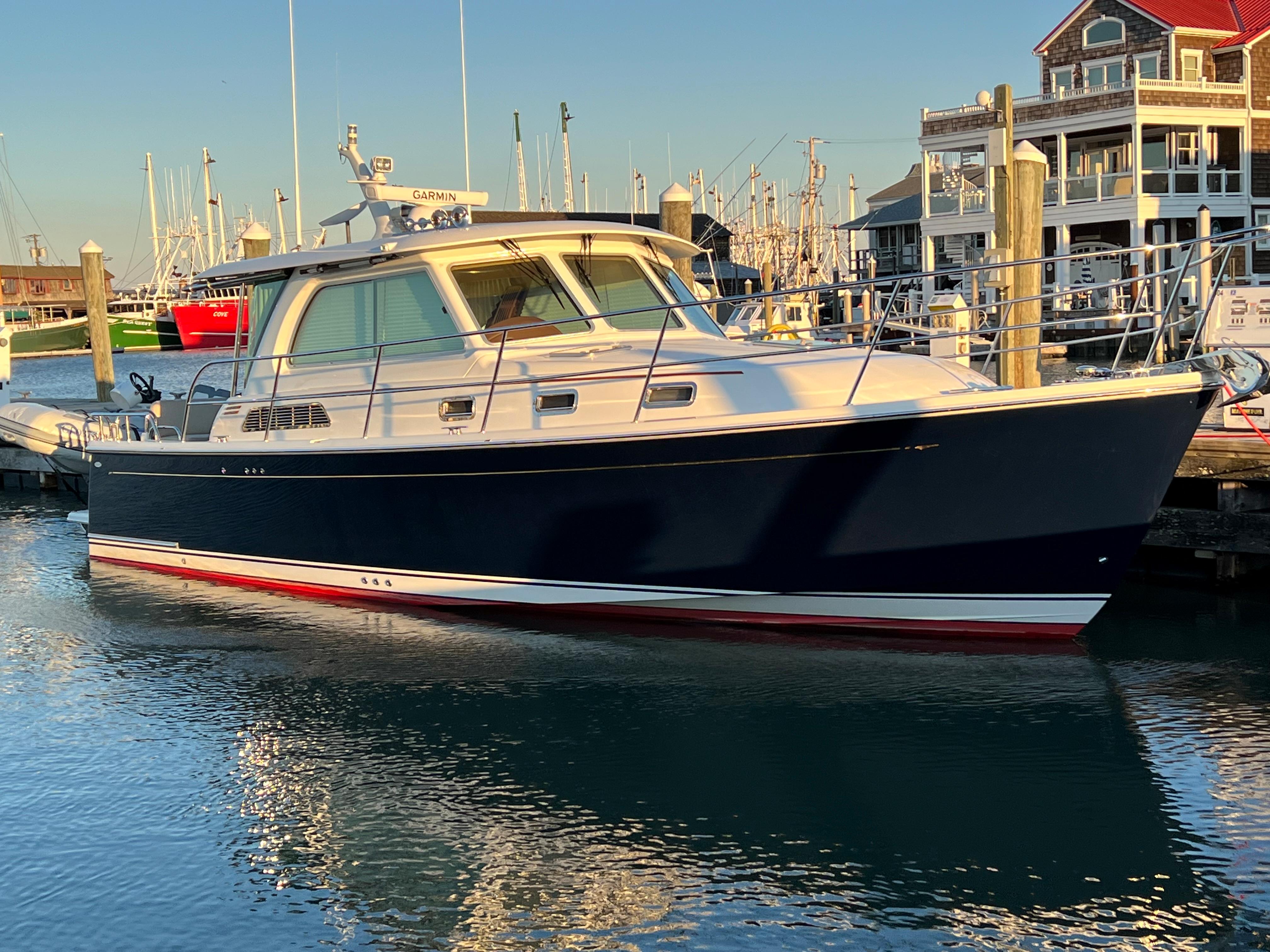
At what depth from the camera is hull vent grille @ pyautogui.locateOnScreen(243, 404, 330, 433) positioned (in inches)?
375

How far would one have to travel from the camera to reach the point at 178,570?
1094 cm

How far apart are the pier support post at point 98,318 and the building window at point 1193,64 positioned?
77.0 feet

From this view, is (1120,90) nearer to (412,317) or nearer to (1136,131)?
(1136,131)

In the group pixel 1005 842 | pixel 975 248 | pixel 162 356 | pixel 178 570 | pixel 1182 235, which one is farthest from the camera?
pixel 162 356

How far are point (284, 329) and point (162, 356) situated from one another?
196ft

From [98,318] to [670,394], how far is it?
14.4 meters

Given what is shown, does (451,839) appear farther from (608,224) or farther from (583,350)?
(608,224)

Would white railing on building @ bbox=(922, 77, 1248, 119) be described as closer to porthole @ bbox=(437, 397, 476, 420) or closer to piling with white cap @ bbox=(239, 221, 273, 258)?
piling with white cap @ bbox=(239, 221, 273, 258)

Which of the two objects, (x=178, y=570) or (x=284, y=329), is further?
(x=178, y=570)

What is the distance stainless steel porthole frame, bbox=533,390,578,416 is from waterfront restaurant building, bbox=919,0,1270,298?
22411mm

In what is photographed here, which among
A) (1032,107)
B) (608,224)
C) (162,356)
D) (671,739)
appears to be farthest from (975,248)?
(162,356)

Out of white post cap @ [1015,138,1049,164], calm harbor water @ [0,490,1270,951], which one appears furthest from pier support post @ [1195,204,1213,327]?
calm harbor water @ [0,490,1270,951]

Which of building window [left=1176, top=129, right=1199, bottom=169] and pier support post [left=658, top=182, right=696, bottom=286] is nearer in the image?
pier support post [left=658, top=182, right=696, bottom=286]

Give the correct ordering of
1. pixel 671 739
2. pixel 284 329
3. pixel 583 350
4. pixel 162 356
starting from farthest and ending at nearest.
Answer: pixel 162 356
pixel 284 329
pixel 583 350
pixel 671 739
